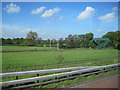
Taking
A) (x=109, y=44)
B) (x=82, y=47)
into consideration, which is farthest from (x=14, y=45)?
(x=109, y=44)

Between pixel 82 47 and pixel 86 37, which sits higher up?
pixel 86 37

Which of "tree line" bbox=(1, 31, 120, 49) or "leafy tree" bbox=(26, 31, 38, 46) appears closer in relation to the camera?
"tree line" bbox=(1, 31, 120, 49)

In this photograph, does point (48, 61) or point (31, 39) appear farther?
point (31, 39)

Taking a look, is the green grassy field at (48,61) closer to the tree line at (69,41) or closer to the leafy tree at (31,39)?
the tree line at (69,41)

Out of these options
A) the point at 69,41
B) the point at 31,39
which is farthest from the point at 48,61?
the point at 31,39

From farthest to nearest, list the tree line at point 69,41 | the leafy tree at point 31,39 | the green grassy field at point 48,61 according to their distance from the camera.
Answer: the leafy tree at point 31,39
the tree line at point 69,41
the green grassy field at point 48,61

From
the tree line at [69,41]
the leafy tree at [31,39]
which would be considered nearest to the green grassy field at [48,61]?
the tree line at [69,41]

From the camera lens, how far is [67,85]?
5562mm

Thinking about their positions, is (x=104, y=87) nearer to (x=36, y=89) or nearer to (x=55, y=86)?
(x=55, y=86)

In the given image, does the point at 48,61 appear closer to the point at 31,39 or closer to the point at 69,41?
the point at 69,41

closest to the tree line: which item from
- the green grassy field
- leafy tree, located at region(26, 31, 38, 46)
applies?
leafy tree, located at region(26, 31, 38, 46)

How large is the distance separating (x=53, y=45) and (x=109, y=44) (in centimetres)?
2358

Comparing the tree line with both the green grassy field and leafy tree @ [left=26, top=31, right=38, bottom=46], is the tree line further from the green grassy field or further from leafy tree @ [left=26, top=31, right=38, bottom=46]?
the green grassy field

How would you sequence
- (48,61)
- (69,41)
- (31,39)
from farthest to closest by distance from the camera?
(31,39) → (69,41) → (48,61)
